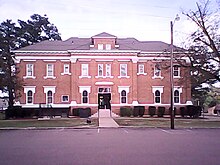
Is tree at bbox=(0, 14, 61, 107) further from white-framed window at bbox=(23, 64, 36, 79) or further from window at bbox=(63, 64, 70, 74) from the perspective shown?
window at bbox=(63, 64, 70, 74)

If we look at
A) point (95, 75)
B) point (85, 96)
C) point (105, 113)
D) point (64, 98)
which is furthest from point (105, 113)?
point (64, 98)

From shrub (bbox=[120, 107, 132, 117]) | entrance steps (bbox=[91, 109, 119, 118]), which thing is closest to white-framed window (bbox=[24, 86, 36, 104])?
entrance steps (bbox=[91, 109, 119, 118])

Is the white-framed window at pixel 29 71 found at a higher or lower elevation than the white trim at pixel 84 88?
higher

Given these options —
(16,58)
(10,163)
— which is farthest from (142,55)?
(10,163)

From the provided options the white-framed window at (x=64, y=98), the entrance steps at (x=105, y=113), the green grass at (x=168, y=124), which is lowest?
the green grass at (x=168, y=124)

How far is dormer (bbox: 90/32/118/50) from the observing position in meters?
54.9

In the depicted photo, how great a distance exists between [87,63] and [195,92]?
93.9 ft

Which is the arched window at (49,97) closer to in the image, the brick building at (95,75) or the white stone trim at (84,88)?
the brick building at (95,75)

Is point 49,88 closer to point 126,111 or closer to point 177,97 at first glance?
point 126,111

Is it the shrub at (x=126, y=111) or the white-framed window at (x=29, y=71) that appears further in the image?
the white-framed window at (x=29, y=71)

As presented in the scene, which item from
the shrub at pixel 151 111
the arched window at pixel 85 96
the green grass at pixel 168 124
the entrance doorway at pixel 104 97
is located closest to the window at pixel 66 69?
the arched window at pixel 85 96

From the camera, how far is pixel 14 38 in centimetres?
7169

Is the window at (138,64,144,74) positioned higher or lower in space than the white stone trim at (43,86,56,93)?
higher

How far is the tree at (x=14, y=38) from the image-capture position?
48812 mm
